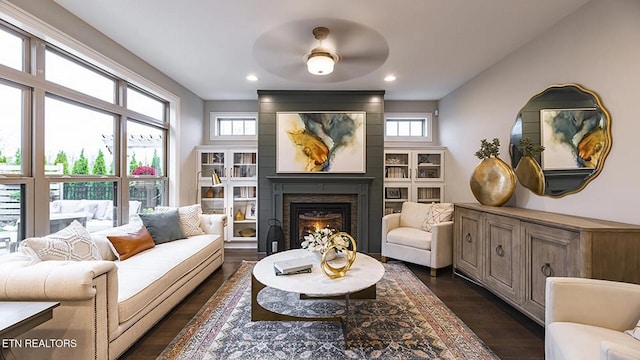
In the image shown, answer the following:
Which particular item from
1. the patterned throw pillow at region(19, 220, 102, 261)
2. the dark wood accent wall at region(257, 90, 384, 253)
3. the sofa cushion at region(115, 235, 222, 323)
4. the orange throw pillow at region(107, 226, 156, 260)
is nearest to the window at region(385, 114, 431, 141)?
the dark wood accent wall at region(257, 90, 384, 253)

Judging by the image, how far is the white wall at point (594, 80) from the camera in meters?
2.02

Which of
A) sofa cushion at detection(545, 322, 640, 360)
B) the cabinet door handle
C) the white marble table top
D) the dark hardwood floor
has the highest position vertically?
the cabinet door handle

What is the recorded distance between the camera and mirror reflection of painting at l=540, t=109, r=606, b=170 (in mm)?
2266

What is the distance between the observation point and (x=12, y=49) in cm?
215

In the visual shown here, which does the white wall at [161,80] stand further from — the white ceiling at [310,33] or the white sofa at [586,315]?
the white sofa at [586,315]

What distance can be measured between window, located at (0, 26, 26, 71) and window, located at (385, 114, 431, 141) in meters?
4.71

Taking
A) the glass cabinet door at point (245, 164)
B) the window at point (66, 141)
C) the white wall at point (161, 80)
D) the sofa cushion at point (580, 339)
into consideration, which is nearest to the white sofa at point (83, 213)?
the window at point (66, 141)

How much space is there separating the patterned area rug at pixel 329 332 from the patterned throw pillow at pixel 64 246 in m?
1.00

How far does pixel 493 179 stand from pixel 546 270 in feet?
3.92

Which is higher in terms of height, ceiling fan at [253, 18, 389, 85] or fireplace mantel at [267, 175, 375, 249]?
ceiling fan at [253, 18, 389, 85]

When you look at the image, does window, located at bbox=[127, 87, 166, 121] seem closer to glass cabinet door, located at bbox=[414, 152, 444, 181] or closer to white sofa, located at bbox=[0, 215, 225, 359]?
white sofa, located at bbox=[0, 215, 225, 359]

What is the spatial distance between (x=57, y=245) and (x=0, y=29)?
173 centimetres

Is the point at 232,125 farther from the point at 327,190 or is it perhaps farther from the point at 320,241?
the point at 320,241

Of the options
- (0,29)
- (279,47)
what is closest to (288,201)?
(279,47)
